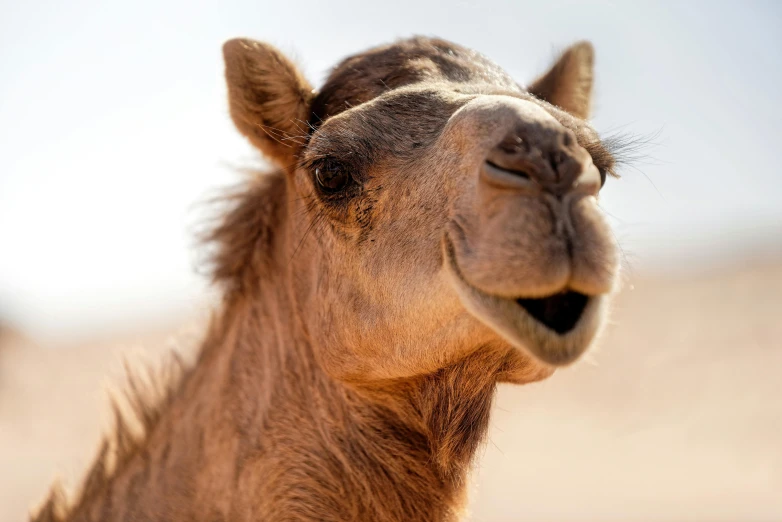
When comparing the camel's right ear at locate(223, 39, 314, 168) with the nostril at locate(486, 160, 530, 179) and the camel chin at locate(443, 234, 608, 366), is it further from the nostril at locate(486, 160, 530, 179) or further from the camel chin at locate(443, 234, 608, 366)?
the camel chin at locate(443, 234, 608, 366)

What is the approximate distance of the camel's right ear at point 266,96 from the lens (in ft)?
11.7

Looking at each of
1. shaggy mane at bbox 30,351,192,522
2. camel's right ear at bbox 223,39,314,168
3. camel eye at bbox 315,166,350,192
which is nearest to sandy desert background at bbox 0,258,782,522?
shaggy mane at bbox 30,351,192,522

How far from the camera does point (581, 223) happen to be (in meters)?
2.10

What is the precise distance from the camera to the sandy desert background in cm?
→ 1193

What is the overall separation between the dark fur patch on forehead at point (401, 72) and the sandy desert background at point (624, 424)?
1538mm

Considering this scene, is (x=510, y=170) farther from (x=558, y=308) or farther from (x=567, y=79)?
(x=567, y=79)

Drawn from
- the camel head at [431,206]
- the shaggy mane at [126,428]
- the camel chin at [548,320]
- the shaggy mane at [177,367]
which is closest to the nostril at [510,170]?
the camel head at [431,206]

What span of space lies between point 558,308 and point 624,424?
1642 cm

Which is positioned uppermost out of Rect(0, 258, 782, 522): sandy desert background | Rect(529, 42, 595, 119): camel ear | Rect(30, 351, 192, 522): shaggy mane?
Rect(529, 42, 595, 119): camel ear

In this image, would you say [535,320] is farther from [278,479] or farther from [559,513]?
[559,513]

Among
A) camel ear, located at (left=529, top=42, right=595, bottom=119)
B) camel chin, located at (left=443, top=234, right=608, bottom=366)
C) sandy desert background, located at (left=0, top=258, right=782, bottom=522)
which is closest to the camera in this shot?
camel chin, located at (left=443, top=234, right=608, bottom=366)

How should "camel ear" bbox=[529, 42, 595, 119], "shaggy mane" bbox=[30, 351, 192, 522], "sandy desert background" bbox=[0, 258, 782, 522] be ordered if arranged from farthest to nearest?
"sandy desert background" bbox=[0, 258, 782, 522] < "camel ear" bbox=[529, 42, 595, 119] < "shaggy mane" bbox=[30, 351, 192, 522]

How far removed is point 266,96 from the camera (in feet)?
11.9

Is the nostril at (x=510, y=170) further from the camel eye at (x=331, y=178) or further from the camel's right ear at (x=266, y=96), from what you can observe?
the camel's right ear at (x=266, y=96)
